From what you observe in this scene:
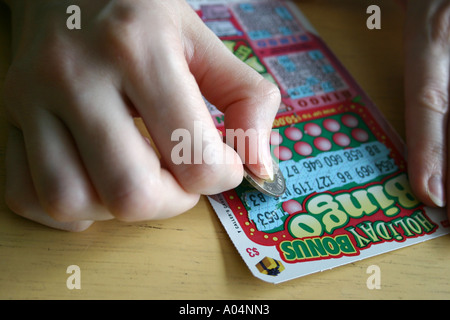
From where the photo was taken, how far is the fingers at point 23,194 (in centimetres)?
51

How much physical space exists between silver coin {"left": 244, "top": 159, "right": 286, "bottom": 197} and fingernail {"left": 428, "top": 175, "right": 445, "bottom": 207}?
0.22 meters

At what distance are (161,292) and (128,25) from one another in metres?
0.31

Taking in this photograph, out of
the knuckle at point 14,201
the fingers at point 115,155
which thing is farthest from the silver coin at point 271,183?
the knuckle at point 14,201

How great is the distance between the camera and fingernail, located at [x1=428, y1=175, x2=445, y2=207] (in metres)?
0.63

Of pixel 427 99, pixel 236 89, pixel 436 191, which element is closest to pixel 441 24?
pixel 427 99

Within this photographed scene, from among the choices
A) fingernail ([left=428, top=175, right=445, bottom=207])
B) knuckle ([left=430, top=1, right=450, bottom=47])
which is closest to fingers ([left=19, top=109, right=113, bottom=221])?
fingernail ([left=428, top=175, right=445, bottom=207])

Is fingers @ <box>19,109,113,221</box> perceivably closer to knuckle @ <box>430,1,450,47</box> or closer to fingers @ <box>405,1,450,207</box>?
fingers @ <box>405,1,450,207</box>

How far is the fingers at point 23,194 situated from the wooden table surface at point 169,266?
0.01 meters

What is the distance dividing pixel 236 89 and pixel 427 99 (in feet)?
1.12

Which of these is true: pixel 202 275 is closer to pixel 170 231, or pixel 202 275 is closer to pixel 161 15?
pixel 170 231

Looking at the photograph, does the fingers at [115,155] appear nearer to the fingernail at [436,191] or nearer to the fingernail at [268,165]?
the fingernail at [268,165]

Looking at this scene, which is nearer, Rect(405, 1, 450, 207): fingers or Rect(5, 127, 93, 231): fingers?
Rect(5, 127, 93, 231): fingers

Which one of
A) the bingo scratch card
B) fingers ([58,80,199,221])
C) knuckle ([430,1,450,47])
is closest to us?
fingers ([58,80,199,221])

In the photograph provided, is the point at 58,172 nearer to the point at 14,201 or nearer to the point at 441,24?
the point at 14,201
